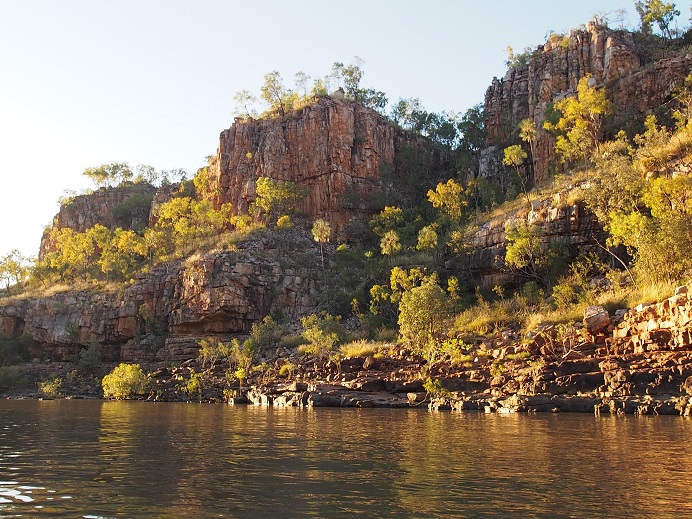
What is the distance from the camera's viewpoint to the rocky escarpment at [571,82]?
209 ft

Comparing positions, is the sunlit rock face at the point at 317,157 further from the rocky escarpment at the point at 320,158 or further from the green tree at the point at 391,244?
the green tree at the point at 391,244

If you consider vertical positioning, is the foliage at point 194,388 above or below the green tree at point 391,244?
below

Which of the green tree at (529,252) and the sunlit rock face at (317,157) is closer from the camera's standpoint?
the green tree at (529,252)

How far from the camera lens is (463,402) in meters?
33.5

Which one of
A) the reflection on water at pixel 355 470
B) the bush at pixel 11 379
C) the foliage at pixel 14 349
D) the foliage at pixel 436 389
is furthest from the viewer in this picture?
the foliage at pixel 14 349

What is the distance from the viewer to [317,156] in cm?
8494

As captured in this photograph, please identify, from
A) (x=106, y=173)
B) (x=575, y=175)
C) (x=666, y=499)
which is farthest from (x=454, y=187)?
(x=106, y=173)

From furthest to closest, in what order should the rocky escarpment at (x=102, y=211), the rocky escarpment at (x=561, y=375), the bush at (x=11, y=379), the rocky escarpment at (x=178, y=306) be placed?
the rocky escarpment at (x=102, y=211), the rocky escarpment at (x=178, y=306), the bush at (x=11, y=379), the rocky escarpment at (x=561, y=375)

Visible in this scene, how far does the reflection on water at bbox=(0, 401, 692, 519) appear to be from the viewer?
10211 millimetres

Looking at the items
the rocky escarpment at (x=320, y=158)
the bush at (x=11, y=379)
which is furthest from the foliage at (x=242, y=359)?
the rocky escarpment at (x=320, y=158)

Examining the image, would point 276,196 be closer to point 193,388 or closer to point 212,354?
point 212,354

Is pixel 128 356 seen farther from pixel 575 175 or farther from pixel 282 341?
pixel 575 175

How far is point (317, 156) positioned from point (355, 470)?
73.6 meters

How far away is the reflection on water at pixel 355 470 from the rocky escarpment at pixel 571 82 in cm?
4881
